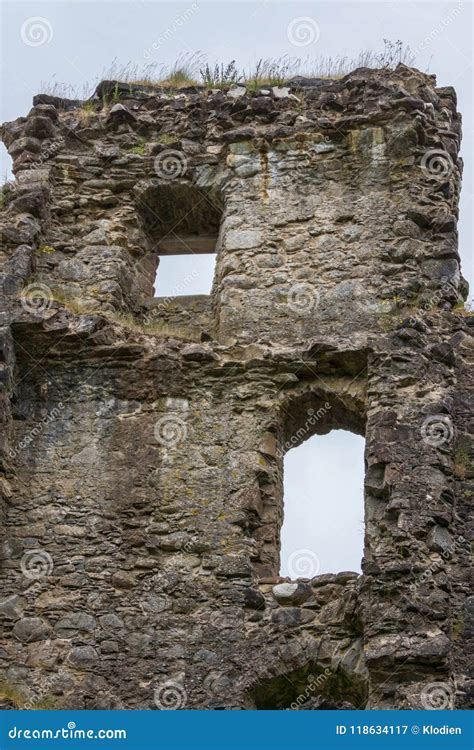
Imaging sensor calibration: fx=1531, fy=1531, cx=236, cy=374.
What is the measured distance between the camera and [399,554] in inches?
435

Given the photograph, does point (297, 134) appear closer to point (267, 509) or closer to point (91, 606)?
point (267, 509)

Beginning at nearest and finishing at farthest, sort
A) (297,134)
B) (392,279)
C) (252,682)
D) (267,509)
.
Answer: (252,682)
(267,509)
(392,279)
(297,134)

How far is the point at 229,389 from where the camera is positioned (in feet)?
40.5

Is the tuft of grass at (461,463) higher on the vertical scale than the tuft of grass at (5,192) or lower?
lower

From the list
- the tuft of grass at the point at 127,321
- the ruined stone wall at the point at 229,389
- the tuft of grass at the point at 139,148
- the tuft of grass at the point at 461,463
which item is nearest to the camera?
the ruined stone wall at the point at 229,389

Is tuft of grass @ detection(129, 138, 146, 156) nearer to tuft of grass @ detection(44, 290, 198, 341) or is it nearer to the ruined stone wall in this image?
the ruined stone wall

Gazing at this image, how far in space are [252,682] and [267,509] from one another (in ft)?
5.05

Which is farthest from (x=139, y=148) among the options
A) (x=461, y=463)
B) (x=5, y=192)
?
(x=461, y=463)

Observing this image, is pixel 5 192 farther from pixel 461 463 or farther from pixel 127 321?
pixel 461 463

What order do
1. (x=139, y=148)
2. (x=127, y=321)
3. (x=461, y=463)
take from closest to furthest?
(x=461, y=463)
(x=127, y=321)
(x=139, y=148)

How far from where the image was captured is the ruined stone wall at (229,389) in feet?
36.1

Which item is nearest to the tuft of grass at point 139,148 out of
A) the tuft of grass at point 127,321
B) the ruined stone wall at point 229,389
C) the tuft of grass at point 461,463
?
the ruined stone wall at point 229,389

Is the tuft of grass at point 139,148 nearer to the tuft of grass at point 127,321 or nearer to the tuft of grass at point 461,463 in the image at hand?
the tuft of grass at point 127,321

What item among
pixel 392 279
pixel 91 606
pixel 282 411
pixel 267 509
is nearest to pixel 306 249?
pixel 392 279
